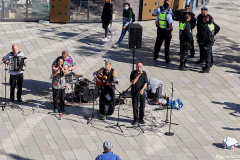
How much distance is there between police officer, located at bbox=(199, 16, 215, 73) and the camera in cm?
1535

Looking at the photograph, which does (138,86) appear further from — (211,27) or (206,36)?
(211,27)

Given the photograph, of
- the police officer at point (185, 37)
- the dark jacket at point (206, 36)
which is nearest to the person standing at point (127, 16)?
the police officer at point (185, 37)

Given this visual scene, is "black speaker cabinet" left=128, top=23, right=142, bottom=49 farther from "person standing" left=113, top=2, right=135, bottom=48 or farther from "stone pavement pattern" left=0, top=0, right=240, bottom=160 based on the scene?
"person standing" left=113, top=2, right=135, bottom=48

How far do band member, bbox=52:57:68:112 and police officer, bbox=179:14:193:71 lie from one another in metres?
4.58

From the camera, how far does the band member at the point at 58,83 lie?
12.3 metres

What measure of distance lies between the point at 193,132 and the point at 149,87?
1.88m

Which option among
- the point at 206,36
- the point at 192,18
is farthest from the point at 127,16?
the point at 206,36

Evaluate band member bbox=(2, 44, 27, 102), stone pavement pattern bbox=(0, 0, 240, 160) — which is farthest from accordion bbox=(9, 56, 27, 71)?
stone pavement pattern bbox=(0, 0, 240, 160)

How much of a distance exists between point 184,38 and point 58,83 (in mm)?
4886

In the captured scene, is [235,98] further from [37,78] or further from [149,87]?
[37,78]

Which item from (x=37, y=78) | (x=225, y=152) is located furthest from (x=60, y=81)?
(x=225, y=152)

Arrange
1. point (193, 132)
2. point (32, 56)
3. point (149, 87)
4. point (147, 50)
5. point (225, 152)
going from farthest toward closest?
point (147, 50) < point (32, 56) < point (149, 87) < point (193, 132) < point (225, 152)

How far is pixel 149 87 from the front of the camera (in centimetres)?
1338

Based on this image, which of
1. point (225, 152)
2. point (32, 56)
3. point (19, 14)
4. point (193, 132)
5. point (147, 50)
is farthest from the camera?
point (19, 14)
